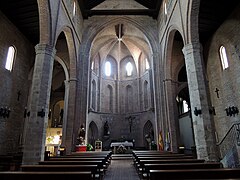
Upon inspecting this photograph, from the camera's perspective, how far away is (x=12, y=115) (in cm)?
1185

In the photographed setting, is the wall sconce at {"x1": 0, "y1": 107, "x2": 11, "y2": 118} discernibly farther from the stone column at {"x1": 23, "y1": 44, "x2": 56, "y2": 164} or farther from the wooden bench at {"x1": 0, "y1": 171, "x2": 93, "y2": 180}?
the wooden bench at {"x1": 0, "y1": 171, "x2": 93, "y2": 180}

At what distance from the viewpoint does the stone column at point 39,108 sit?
25.4ft

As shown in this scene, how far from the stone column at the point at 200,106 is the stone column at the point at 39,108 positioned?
676cm

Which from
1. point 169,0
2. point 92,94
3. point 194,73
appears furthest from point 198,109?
point 92,94

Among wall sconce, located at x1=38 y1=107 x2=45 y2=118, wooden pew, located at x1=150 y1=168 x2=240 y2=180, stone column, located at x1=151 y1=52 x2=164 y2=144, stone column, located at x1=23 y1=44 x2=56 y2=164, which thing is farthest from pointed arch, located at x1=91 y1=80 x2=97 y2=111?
wooden pew, located at x1=150 y1=168 x2=240 y2=180

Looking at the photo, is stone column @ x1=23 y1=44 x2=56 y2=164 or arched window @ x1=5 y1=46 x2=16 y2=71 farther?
arched window @ x1=5 y1=46 x2=16 y2=71

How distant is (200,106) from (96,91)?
1655cm

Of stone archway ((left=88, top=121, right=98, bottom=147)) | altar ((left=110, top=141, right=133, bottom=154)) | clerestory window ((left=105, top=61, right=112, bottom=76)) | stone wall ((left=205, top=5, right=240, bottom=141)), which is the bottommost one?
altar ((left=110, top=141, right=133, bottom=154))

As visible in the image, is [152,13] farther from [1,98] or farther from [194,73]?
[1,98]

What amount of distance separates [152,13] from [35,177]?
17.1 metres

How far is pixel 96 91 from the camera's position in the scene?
2338 centimetres

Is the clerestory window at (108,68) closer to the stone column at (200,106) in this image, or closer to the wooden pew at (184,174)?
the stone column at (200,106)

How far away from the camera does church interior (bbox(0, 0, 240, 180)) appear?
8.19 m

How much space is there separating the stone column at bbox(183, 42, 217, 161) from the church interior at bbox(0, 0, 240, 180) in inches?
1.7
